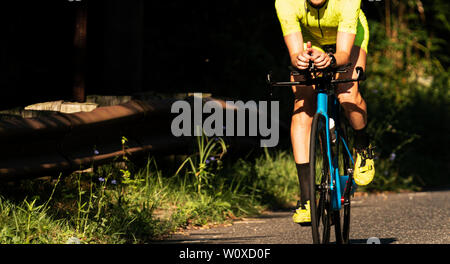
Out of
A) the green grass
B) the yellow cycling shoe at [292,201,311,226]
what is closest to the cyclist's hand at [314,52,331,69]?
the yellow cycling shoe at [292,201,311,226]

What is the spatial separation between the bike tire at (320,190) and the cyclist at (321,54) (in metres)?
0.24

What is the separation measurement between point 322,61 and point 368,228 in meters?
2.19

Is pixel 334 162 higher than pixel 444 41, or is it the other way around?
pixel 444 41

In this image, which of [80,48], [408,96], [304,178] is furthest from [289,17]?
[408,96]

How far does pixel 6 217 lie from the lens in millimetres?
4859

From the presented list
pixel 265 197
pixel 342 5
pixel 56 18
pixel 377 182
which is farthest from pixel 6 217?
pixel 377 182

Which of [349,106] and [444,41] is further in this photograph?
[444,41]

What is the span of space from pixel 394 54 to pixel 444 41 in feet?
5.35

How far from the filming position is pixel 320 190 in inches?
177

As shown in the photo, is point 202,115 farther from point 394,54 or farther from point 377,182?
point 394,54

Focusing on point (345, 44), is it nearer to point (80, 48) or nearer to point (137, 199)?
point (137, 199)

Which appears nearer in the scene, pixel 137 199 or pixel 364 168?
pixel 364 168

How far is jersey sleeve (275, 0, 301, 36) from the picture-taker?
15.7ft

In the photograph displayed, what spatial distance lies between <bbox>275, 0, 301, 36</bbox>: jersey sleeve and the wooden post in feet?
7.60
